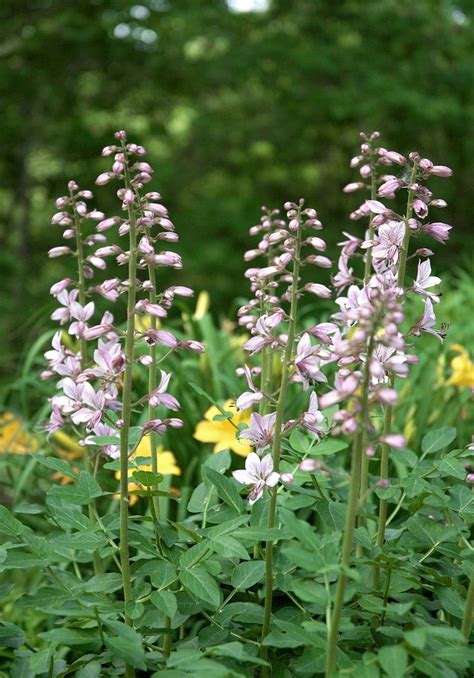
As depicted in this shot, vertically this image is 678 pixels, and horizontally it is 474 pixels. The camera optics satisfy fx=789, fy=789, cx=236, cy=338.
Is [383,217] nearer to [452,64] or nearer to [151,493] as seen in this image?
[151,493]

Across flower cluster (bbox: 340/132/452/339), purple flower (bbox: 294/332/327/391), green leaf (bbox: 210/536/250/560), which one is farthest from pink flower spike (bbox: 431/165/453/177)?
green leaf (bbox: 210/536/250/560)

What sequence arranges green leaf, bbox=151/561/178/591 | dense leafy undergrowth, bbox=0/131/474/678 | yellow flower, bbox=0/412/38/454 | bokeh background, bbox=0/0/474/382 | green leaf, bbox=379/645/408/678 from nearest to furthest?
green leaf, bbox=379/645/408/678
dense leafy undergrowth, bbox=0/131/474/678
green leaf, bbox=151/561/178/591
yellow flower, bbox=0/412/38/454
bokeh background, bbox=0/0/474/382

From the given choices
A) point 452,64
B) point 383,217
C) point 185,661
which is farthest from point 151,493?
point 452,64

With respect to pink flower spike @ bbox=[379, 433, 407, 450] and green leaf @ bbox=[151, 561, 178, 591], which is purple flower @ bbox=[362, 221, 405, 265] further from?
green leaf @ bbox=[151, 561, 178, 591]

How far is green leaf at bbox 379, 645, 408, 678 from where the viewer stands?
108 cm

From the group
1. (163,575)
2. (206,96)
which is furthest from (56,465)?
(206,96)

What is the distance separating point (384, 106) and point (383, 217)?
570 cm

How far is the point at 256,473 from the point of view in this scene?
1.41 m

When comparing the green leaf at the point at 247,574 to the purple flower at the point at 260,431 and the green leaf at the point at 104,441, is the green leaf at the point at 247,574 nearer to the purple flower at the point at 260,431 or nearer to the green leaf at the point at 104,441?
the purple flower at the point at 260,431

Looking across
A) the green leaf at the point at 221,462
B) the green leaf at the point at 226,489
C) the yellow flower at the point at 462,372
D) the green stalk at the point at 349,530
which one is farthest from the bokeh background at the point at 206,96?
the green stalk at the point at 349,530

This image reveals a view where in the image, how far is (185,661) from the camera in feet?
3.97

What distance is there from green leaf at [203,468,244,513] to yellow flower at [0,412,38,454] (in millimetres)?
1583

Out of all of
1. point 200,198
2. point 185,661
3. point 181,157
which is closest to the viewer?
point 185,661

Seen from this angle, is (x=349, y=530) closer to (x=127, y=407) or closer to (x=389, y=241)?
(x=127, y=407)
